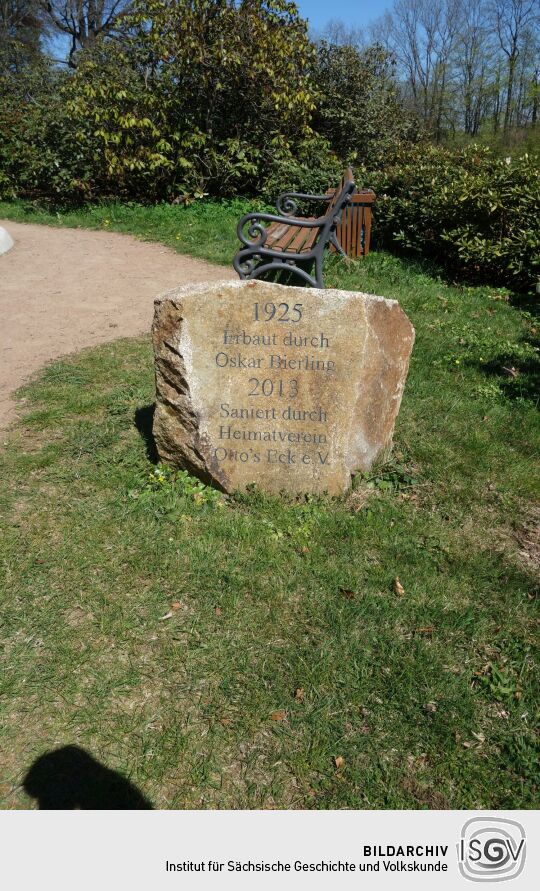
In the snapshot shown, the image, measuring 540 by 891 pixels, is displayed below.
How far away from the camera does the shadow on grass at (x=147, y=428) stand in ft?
12.1

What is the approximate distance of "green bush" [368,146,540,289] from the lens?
6809mm

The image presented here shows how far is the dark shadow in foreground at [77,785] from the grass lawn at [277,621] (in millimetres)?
37

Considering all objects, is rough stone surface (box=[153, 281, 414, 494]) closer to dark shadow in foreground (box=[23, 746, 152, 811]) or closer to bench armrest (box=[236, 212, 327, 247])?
bench armrest (box=[236, 212, 327, 247])

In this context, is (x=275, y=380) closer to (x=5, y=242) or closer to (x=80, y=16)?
(x=5, y=242)

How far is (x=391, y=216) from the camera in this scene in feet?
25.2

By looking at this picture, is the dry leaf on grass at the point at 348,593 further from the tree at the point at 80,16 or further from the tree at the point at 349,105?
the tree at the point at 80,16

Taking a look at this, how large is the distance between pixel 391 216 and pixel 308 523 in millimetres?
5547

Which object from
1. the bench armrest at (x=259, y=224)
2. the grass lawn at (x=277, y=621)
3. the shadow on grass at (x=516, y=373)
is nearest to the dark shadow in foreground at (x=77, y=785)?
the grass lawn at (x=277, y=621)

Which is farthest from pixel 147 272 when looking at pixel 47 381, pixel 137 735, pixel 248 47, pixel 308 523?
pixel 137 735

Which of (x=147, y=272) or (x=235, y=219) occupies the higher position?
(x=235, y=219)

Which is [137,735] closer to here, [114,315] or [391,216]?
[114,315]

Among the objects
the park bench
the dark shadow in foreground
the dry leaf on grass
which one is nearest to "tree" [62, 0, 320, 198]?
the park bench

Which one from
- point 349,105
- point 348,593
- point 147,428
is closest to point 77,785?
point 348,593
